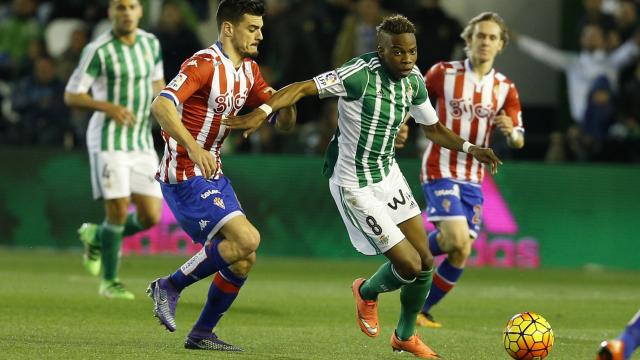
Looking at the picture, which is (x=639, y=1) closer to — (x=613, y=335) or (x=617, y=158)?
(x=617, y=158)

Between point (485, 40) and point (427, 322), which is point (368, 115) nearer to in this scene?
point (427, 322)

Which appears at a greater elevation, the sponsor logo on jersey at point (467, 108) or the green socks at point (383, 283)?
the sponsor logo on jersey at point (467, 108)

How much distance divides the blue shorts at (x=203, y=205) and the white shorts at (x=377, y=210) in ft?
2.45

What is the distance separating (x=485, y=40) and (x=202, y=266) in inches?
149

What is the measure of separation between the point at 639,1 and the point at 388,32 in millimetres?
10283

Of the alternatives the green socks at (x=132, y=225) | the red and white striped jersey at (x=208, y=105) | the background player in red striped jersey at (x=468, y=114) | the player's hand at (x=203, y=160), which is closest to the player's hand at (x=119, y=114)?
the green socks at (x=132, y=225)

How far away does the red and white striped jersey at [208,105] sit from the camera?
8.23m

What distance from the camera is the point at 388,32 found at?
831 centimetres

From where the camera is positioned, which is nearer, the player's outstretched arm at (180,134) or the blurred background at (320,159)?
the player's outstretched arm at (180,134)

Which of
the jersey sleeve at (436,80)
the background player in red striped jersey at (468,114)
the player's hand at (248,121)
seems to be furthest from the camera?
the jersey sleeve at (436,80)

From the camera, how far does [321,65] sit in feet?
56.8

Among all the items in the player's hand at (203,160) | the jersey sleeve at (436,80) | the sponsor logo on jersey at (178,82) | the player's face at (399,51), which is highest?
the player's face at (399,51)

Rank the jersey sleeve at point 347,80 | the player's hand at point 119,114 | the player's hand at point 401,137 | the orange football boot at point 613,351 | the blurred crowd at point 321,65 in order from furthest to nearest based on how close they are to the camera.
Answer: the blurred crowd at point 321,65 → the player's hand at point 119,114 → the player's hand at point 401,137 → the jersey sleeve at point 347,80 → the orange football boot at point 613,351

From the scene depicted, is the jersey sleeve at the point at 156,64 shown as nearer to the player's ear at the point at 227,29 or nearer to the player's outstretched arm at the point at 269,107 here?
the player's ear at the point at 227,29
